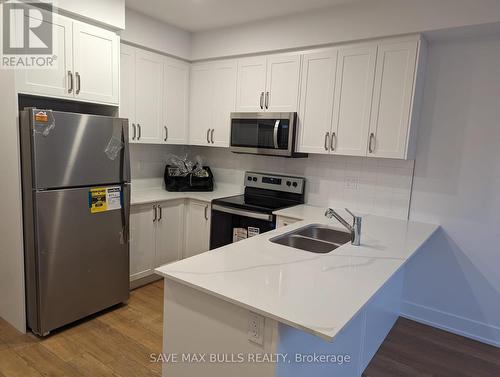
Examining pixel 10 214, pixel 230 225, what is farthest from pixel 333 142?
pixel 10 214

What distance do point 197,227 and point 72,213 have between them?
4.33 ft

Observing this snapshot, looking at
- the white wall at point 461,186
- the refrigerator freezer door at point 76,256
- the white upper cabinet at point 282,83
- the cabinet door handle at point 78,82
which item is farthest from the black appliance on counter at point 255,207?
the cabinet door handle at point 78,82

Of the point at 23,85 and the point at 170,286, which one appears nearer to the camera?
the point at 170,286

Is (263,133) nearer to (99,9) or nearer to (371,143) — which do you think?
(371,143)

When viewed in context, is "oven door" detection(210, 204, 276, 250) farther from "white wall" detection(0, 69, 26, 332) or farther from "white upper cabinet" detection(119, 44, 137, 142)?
Answer: "white wall" detection(0, 69, 26, 332)

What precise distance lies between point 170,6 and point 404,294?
3.30 m

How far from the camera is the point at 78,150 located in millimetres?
2420

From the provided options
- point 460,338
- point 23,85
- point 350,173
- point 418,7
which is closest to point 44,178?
point 23,85

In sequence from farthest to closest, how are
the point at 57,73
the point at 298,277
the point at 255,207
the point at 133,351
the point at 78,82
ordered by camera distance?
1. the point at 255,207
2. the point at 78,82
3. the point at 57,73
4. the point at 133,351
5. the point at 298,277

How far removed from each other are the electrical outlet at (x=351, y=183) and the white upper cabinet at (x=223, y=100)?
50.9 inches

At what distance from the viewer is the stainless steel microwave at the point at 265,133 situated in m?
3.09

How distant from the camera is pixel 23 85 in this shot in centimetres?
227

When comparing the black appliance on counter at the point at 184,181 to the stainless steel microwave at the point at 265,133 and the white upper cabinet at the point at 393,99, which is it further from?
the white upper cabinet at the point at 393,99

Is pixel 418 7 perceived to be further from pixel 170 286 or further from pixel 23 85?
pixel 23 85
